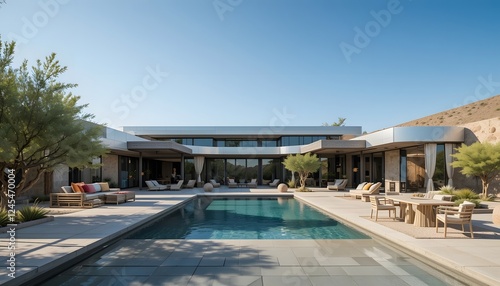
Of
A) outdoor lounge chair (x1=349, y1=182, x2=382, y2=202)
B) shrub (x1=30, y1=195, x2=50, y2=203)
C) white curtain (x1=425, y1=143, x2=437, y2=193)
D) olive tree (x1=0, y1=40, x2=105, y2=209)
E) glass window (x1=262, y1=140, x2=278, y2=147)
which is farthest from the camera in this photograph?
glass window (x1=262, y1=140, x2=278, y2=147)

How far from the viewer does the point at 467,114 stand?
4975 cm

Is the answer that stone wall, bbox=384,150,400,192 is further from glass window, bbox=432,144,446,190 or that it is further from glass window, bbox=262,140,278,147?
glass window, bbox=262,140,278,147

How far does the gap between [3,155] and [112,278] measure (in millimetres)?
5320

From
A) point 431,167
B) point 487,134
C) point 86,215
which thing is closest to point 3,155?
point 86,215

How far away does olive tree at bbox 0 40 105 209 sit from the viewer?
7.94m

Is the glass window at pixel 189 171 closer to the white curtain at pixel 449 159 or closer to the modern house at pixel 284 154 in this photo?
the modern house at pixel 284 154

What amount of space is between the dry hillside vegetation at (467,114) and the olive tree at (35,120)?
51.2 meters

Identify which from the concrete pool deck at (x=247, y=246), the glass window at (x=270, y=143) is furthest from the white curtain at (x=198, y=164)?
the concrete pool deck at (x=247, y=246)

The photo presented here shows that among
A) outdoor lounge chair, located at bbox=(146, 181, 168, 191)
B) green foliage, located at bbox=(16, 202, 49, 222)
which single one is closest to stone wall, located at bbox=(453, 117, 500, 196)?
outdoor lounge chair, located at bbox=(146, 181, 168, 191)

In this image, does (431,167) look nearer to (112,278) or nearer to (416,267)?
(416,267)

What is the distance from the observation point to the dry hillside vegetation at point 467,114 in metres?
45.9

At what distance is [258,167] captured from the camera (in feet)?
103

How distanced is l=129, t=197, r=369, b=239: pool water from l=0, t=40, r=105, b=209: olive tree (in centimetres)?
367

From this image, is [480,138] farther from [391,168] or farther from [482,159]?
[391,168]
